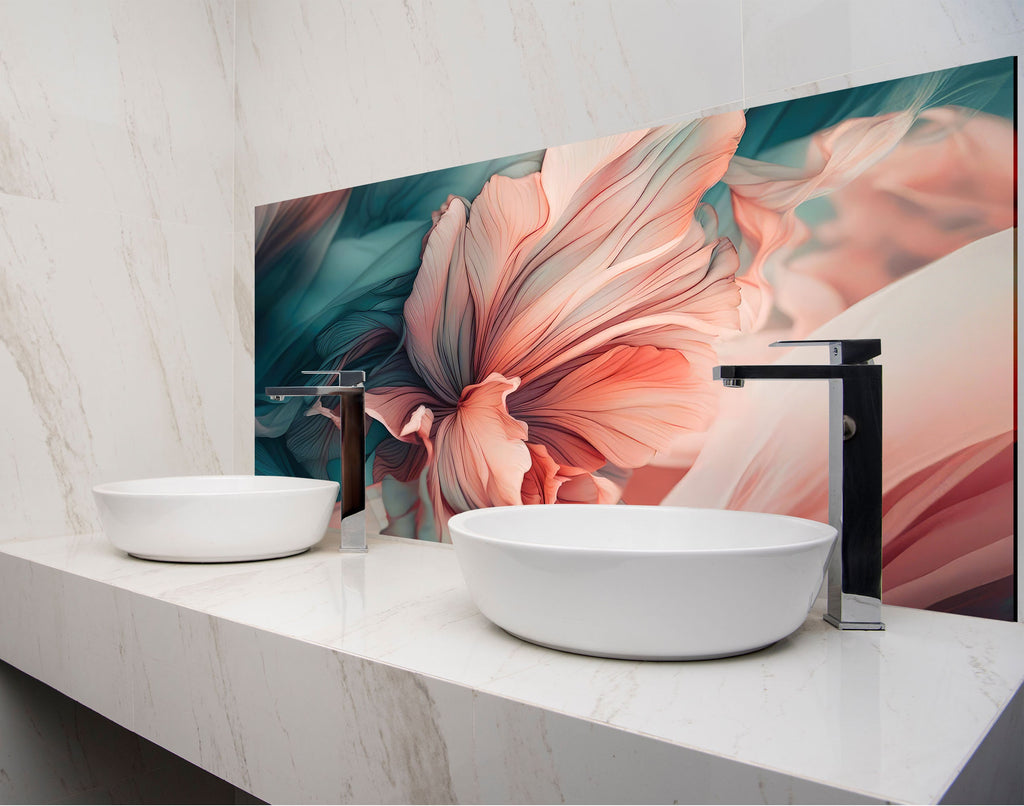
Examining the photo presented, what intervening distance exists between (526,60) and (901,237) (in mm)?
731

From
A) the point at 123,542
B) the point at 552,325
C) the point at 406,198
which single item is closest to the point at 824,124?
the point at 552,325

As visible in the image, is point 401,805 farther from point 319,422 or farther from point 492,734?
point 319,422

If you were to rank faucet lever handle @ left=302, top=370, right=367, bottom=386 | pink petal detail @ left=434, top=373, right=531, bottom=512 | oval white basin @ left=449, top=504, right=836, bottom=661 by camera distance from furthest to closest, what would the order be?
faucet lever handle @ left=302, top=370, right=367, bottom=386
pink petal detail @ left=434, top=373, right=531, bottom=512
oval white basin @ left=449, top=504, right=836, bottom=661

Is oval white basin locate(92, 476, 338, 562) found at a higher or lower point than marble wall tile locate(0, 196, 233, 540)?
lower

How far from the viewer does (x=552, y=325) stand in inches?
54.0

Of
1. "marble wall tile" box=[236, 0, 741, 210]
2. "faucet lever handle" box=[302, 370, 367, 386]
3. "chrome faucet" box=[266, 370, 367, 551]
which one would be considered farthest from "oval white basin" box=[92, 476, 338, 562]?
"marble wall tile" box=[236, 0, 741, 210]

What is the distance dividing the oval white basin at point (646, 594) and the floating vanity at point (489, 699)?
2 cm

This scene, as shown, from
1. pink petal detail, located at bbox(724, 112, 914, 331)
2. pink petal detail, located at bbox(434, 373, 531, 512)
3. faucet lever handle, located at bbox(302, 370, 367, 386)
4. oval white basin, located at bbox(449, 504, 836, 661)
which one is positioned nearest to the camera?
oval white basin, located at bbox(449, 504, 836, 661)

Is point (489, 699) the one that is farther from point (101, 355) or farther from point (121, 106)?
point (121, 106)

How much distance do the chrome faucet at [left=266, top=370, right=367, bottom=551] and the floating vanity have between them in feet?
0.72

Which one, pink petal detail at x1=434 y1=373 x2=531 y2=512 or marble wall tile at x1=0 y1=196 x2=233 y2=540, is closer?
pink petal detail at x1=434 y1=373 x2=531 y2=512

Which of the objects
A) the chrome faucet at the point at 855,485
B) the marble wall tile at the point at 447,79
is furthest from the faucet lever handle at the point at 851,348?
the marble wall tile at the point at 447,79

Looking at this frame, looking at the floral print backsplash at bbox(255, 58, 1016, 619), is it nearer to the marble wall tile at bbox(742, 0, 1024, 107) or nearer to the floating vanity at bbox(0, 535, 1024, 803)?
the marble wall tile at bbox(742, 0, 1024, 107)

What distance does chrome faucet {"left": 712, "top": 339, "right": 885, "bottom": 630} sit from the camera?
3.09 feet
